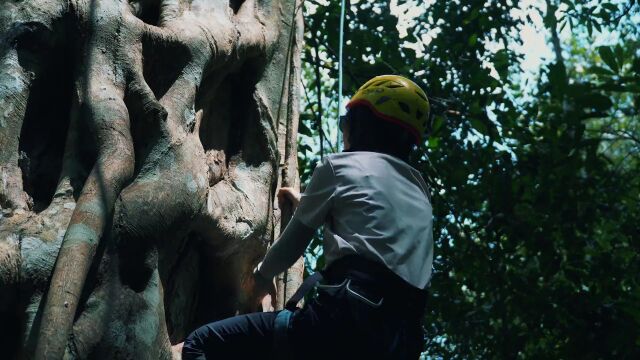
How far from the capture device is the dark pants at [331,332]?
7.73ft

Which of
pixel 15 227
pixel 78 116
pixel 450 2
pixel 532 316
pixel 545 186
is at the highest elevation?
pixel 450 2

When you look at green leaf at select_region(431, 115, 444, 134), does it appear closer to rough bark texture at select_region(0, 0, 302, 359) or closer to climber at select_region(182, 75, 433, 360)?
rough bark texture at select_region(0, 0, 302, 359)

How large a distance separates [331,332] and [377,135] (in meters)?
0.66

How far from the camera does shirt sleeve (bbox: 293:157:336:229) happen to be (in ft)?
8.45

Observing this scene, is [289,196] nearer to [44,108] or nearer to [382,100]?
[382,100]

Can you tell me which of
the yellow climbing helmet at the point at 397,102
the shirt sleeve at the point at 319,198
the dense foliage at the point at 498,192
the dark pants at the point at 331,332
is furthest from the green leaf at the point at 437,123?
the dark pants at the point at 331,332

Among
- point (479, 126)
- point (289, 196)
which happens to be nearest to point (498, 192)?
point (479, 126)

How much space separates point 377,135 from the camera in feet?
8.82

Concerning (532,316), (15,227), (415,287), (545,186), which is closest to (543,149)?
(545,186)

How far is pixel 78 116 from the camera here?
2605mm

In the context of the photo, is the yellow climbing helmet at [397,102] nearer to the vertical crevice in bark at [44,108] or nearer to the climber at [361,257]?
the climber at [361,257]

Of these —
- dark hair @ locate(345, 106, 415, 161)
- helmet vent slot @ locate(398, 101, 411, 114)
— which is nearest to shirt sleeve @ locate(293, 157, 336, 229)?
dark hair @ locate(345, 106, 415, 161)

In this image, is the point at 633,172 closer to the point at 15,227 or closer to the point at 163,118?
the point at 163,118

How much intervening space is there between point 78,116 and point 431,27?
4.70m
